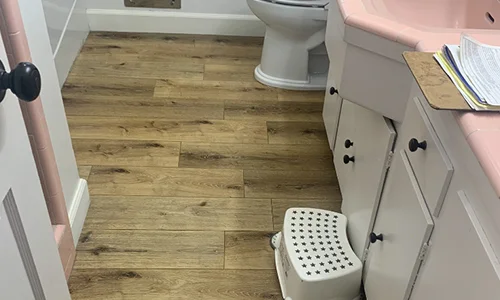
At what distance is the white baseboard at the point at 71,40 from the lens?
8.39 feet

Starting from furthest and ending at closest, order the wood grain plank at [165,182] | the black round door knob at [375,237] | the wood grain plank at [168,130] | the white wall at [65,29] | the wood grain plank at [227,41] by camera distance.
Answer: the wood grain plank at [227,41], the white wall at [65,29], the wood grain plank at [168,130], the wood grain plank at [165,182], the black round door knob at [375,237]

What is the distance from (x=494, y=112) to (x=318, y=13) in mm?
1479

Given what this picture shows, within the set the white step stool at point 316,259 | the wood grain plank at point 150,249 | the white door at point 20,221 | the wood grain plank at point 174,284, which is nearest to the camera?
the white door at point 20,221

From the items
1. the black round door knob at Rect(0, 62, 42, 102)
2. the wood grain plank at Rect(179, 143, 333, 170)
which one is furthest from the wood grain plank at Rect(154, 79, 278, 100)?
the black round door knob at Rect(0, 62, 42, 102)

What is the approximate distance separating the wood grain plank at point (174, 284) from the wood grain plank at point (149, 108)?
876 mm

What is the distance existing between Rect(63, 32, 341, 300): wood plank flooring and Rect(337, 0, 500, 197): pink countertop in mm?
761

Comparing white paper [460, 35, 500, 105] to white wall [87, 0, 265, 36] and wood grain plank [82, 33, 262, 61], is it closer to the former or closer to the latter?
wood grain plank [82, 33, 262, 61]

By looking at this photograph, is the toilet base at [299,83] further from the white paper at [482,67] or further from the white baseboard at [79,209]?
the white paper at [482,67]

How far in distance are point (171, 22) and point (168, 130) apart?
0.95 meters

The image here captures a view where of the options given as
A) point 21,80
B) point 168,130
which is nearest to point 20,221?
point 21,80

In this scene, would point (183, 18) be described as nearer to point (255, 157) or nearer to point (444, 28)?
point (255, 157)

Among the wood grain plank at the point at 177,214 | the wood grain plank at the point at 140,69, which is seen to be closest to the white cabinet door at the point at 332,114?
the wood grain plank at the point at 177,214

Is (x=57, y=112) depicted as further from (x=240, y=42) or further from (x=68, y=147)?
(x=240, y=42)

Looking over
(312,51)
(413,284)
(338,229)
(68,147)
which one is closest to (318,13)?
(312,51)
